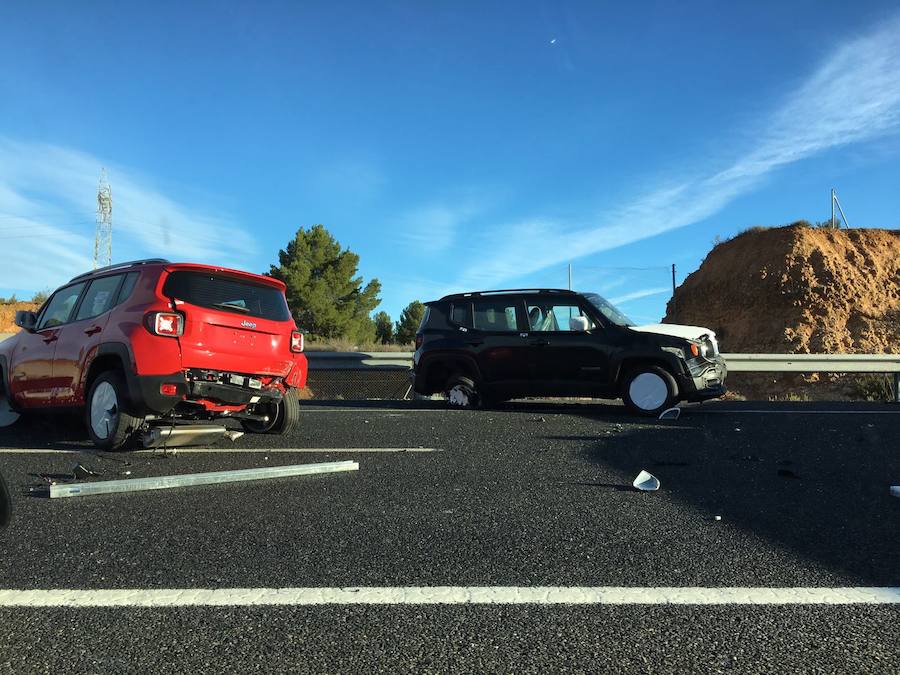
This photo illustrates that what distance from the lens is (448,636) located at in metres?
2.45

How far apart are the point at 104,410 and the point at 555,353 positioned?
240 inches

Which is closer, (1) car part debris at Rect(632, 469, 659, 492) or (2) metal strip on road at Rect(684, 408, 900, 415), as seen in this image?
(1) car part debris at Rect(632, 469, 659, 492)

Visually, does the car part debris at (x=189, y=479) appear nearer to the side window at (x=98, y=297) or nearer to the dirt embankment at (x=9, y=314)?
Result: the side window at (x=98, y=297)

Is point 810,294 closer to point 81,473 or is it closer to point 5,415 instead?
point 5,415

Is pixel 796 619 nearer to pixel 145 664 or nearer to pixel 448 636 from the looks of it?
pixel 448 636

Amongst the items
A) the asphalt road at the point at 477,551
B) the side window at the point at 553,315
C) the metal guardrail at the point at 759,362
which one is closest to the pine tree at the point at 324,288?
the metal guardrail at the point at 759,362

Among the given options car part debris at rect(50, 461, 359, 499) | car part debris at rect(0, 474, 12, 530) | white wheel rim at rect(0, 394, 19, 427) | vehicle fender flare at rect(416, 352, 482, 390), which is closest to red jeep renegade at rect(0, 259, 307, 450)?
white wheel rim at rect(0, 394, 19, 427)

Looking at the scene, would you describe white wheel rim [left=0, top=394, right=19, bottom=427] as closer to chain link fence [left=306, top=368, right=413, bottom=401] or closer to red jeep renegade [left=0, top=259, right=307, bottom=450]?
red jeep renegade [left=0, top=259, right=307, bottom=450]

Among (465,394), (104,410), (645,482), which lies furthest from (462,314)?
(645,482)

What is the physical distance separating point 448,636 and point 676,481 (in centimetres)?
309

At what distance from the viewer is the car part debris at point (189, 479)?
4.65m

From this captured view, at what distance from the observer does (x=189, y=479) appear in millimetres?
4926

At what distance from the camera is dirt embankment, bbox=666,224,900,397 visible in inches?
1244

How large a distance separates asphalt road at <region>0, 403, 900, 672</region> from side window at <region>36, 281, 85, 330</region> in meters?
1.48
